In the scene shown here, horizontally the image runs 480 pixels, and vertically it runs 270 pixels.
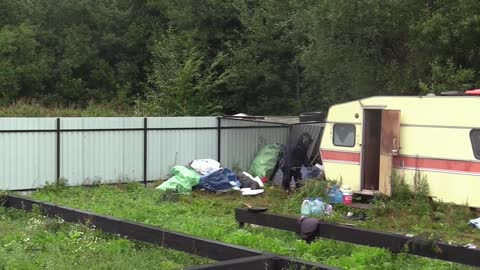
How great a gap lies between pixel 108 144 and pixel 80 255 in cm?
803

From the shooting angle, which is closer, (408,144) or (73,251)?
(73,251)

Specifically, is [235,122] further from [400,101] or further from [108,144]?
[400,101]

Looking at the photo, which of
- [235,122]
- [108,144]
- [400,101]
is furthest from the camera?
[235,122]

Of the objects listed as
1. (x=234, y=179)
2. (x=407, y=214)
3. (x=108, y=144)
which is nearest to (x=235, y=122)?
(x=234, y=179)

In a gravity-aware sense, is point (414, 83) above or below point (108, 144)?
above

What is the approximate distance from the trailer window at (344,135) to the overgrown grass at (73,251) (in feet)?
22.9

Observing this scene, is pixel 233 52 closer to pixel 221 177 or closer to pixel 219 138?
pixel 219 138

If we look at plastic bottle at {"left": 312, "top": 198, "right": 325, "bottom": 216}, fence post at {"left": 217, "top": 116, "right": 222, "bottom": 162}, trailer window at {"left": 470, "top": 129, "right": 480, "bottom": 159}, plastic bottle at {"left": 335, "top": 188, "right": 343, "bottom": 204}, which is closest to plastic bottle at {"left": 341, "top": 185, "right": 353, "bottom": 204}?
plastic bottle at {"left": 335, "top": 188, "right": 343, "bottom": 204}

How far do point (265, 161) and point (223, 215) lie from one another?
5613 millimetres

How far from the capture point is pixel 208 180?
631 inches

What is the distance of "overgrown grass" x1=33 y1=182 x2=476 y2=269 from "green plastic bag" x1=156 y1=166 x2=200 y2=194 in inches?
11.4

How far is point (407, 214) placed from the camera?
12531 millimetres

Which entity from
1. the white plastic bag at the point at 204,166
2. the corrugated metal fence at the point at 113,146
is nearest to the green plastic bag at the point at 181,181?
the white plastic bag at the point at 204,166

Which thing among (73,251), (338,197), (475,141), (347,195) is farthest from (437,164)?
(73,251)
